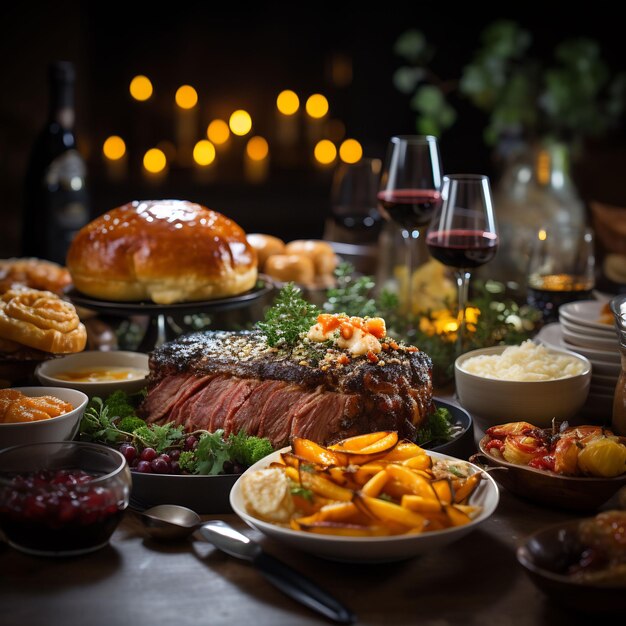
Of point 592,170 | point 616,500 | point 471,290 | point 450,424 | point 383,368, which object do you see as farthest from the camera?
point 592,170

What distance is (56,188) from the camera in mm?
4145

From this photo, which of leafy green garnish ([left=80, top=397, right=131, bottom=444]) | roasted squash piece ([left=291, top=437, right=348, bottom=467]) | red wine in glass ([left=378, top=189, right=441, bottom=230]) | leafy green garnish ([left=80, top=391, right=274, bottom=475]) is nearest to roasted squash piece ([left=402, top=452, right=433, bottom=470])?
roasted squash piece ([left=291, top=437, right=348, bottom=467])

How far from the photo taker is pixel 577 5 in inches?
279

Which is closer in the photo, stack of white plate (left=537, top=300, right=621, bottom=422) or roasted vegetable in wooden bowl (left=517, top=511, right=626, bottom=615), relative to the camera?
roasted vegetable in wooden bowl (left=517, top=511, right=626, bottom=615)

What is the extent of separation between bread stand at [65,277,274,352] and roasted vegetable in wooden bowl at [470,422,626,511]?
40.8 inches

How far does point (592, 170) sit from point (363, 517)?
5.54 metres

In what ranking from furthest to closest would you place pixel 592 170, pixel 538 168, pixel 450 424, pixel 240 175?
pixel 240 175 < pixel 592 170 < pixel 538 168 < pixel 450 424

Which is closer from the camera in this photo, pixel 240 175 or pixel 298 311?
pixel 298 311

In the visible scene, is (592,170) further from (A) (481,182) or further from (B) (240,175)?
(A) (481,182)

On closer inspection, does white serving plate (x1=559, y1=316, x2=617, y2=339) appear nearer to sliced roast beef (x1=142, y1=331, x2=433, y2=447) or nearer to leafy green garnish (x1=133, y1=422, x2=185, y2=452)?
sliced roast beef (x1=142, y1=331, x2=433, y2=447)

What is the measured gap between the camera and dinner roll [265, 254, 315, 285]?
140 inches

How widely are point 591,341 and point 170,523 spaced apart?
133 cm

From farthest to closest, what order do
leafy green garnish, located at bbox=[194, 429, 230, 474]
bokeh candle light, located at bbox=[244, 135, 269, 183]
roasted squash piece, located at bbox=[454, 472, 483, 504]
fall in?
bokeh candle light, located at bbox=[244, 135, 269, 183] < leafy green garnish, located at bbox=[194, 429, 230, 474] < roasted squash piece, located at bbox=[454, 472, 483, 504]

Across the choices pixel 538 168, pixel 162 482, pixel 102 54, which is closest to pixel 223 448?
pixel 162 482
